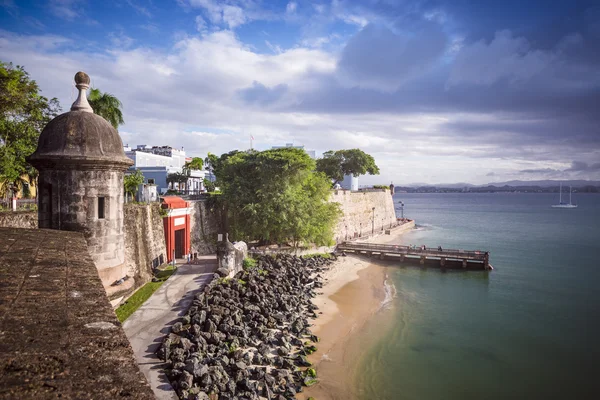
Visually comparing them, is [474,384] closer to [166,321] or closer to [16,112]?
[166,321]

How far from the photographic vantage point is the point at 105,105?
30891 millimetres

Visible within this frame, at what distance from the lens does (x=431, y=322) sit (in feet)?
84.4

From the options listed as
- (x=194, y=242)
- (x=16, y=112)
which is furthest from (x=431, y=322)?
(x=16, y=112)

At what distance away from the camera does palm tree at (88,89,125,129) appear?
101 feet

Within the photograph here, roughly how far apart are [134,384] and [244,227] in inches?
1270

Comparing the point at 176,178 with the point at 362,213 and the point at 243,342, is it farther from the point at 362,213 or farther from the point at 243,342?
the point at 243,342

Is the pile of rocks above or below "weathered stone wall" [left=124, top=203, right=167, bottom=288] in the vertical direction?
below

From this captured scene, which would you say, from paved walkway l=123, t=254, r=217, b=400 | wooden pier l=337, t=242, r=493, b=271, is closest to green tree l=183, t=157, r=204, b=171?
wooden pier l=337, t=242, r=493, b=271

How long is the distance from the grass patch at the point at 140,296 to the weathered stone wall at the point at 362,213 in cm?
2933

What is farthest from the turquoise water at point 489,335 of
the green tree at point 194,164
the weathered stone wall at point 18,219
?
the green tree at point 194,164

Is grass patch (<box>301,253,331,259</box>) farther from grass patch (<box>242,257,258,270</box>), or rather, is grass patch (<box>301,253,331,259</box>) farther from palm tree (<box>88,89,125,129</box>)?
palm tree (<box>88,89,125,129</box>)

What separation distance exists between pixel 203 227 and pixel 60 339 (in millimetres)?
33093

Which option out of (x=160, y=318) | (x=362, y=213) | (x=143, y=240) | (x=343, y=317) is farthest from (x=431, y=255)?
(x=160, y=318)

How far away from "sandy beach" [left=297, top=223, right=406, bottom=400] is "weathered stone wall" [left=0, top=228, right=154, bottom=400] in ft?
42.0
